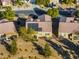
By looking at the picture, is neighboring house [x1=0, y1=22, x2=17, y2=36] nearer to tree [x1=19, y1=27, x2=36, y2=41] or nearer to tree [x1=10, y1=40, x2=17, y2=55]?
tree [x1=19, y1=27, x2=36, y2=41]

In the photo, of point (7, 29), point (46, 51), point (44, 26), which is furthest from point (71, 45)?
point (7, 29)

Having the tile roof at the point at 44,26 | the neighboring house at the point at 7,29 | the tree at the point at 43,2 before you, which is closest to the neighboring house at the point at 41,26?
the tile roof at the point at 44,26

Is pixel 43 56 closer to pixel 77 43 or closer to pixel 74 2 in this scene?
pixel 77 43

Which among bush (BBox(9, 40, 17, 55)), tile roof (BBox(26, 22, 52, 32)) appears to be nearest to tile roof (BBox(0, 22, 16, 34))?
tile roof (BBox(26, 22, 52, 32))

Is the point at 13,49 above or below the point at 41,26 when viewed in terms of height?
above

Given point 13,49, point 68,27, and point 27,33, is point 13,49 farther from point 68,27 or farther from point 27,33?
point 68,27

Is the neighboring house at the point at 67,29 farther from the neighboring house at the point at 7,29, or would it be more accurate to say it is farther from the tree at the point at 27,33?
the neighboring house at the point at 7,29
